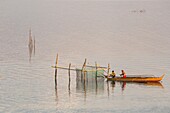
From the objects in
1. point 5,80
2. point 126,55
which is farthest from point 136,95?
point 126,55

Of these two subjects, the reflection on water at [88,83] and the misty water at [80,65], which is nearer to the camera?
the misty water at [80,65]

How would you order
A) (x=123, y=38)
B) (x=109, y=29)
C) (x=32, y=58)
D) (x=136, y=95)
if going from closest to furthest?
1. (x=136, y=95)
2. (x=32, y=58)
3. (x=123, y=38)
4. (x=109, y=29)

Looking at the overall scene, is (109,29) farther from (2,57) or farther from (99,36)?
(2,57)

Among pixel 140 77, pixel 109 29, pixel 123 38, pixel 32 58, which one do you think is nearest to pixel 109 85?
pixel 140 77

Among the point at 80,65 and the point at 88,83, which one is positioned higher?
the point at 80,65

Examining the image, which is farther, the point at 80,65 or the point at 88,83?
the point at 80,65

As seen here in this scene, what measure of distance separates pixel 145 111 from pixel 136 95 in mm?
7084

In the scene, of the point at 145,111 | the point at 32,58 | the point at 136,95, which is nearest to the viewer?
the point at 145,111

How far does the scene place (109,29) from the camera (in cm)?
13938

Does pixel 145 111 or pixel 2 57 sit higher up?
pixel 2 57

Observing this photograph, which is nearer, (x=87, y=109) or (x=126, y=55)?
(x=87, y=109)

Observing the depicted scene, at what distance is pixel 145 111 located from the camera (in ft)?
171

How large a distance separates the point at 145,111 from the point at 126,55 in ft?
122

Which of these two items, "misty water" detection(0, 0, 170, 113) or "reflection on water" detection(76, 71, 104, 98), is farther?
"reflection on water" detection(76, 71, 104, 98)
